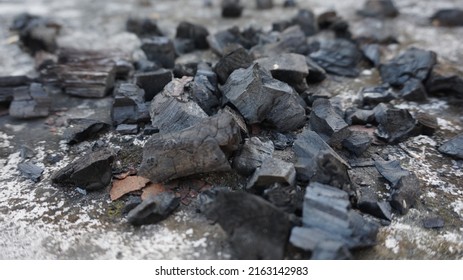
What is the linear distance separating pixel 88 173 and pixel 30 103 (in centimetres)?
138

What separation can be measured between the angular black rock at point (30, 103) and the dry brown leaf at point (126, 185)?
1.33 metres

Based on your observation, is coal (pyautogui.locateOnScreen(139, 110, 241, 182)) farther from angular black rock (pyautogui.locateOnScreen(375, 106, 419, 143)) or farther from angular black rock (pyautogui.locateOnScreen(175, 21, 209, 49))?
angular black rock (pyautogui.locateOnScreen(175, 21, 209, 49))

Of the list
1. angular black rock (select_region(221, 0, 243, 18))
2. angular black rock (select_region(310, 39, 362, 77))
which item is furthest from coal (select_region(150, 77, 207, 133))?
angular black rock (select_region(221, 0, 243, 18))

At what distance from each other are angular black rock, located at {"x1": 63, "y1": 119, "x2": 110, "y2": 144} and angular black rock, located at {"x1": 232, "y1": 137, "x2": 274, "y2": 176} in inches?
49.1

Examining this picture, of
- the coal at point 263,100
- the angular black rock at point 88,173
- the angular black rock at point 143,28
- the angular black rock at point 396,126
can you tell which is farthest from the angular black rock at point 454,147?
the angular black rock at point 143,28

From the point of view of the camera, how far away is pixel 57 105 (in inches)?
158

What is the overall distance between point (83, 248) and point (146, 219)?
0.40m

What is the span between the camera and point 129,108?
11.8 feet

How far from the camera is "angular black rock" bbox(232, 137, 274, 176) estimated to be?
2.92 meters

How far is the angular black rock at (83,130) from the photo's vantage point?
339cm

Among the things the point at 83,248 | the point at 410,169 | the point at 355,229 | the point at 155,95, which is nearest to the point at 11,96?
the point at 155,95

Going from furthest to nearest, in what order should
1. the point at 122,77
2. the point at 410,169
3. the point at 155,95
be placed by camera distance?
the point at 122,77 → the point at 155,95 → the point at 410,169

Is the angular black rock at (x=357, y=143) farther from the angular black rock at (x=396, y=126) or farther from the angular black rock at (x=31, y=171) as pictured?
the angular black rock at (x=31, y=171)
